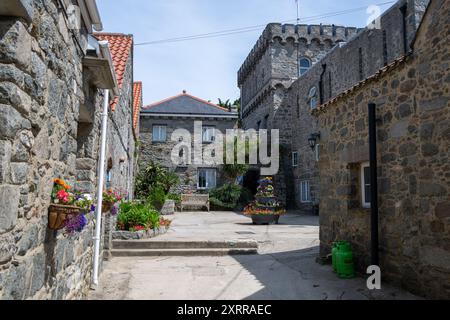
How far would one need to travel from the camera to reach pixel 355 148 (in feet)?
22.7

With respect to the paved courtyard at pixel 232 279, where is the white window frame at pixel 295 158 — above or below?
above

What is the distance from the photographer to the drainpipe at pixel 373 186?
6184 millimetres

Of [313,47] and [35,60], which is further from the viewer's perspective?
[313,47]

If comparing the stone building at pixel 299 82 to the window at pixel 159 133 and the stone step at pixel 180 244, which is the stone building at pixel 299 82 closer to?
the window at pixel 159 133

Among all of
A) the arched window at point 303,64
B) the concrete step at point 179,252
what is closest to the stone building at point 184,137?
the arched window at point 303,64

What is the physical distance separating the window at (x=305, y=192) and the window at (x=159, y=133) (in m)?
10.8

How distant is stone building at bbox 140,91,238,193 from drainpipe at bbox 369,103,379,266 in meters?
21.3

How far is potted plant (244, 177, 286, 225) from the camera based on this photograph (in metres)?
15.7

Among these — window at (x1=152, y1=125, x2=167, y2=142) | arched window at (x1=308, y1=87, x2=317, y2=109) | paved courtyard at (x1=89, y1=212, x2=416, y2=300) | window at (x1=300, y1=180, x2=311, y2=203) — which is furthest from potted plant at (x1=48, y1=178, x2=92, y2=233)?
window at (x1=152, y1=125, x2=167, y2=142)

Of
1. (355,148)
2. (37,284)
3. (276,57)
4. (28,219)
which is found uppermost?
(276,57)
